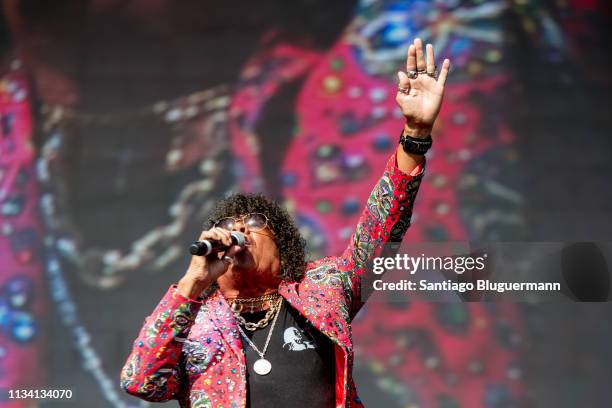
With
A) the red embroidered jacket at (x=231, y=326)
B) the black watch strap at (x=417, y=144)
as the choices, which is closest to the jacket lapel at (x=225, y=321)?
the red embroidered jacket at (x=231, y=326)

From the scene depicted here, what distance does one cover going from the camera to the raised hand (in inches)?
76.1

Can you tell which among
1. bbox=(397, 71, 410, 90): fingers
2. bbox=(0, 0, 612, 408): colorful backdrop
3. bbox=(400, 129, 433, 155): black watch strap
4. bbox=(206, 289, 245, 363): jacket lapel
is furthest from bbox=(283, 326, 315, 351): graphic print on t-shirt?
bbox=(0, 0, 612, 408): colorful backdrop

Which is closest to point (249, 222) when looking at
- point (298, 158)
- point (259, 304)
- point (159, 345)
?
point (259, 304)

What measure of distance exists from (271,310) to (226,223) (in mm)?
230

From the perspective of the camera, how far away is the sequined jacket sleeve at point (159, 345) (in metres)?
1.72

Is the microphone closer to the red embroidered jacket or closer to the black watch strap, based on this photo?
the red embroidered jacket

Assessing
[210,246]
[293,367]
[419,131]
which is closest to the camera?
[210,246]

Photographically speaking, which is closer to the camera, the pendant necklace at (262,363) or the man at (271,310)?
the man at (271,310)

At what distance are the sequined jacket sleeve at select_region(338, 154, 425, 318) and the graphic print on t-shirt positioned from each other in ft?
0.54

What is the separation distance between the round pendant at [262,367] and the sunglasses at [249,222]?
Result: 32 cm

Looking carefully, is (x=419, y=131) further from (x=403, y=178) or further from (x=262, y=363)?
(x=262, y=363)

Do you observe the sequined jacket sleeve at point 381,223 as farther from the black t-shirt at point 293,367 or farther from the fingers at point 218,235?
the fingers at point 218,235

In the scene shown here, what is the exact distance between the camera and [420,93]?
1.96 metres

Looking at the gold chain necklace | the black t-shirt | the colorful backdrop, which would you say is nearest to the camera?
the black t-shirt
